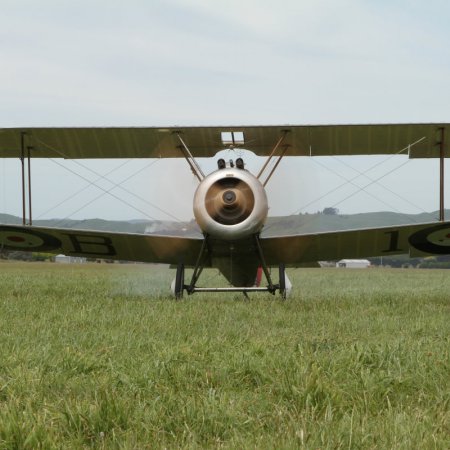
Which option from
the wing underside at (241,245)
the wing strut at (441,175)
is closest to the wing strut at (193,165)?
the wing underside at (241,245)

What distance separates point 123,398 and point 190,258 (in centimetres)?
839

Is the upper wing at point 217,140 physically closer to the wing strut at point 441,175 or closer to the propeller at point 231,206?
the wing strut at point 441,175

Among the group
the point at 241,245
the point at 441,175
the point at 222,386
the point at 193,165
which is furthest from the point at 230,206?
the point at 222,386

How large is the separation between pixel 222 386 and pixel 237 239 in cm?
612

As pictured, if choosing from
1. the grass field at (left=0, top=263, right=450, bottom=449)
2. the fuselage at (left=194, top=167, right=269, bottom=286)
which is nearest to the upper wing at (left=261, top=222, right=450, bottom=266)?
the fuselage at (left=194, top=167, right=269, bottom=286)

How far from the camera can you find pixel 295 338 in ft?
16.5

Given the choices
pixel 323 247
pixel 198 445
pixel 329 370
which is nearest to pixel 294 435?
pixel 198 445

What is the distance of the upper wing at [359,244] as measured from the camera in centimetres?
1030

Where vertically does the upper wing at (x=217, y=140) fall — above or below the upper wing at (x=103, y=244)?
above

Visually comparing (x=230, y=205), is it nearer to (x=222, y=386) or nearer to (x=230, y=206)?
(x=230, y=206)

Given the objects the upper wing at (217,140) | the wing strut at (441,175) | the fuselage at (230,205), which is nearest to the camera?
the fuselage at (230,205)

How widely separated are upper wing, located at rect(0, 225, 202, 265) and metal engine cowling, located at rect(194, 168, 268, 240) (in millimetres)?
1276

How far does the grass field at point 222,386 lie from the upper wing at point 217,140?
17.3 ft

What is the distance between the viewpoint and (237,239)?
9461 millimetres
